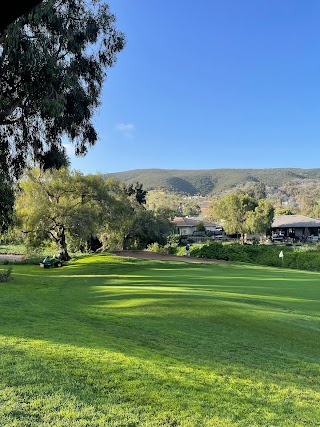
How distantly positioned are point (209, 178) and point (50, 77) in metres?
169

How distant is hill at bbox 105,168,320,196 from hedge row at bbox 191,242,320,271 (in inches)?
4628

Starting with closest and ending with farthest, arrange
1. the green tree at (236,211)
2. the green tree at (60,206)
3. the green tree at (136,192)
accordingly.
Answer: the green tree at (60,206) → the green tree at (136,192) → the green tree at (236,211)

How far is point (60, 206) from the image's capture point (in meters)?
32.8

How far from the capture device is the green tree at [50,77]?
1198 centimetres

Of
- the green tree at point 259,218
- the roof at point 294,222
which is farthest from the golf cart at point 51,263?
the roof at point 294,222

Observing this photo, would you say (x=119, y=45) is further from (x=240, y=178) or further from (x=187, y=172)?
(x=187, y=172)

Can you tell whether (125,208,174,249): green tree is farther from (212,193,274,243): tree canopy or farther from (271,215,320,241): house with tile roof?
(271,215,320,241): house with tile roof

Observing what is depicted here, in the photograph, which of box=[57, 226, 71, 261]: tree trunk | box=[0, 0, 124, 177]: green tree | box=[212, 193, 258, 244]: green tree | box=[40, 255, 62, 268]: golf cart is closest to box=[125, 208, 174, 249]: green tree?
box=[212, 193, 258, 244]: green tree

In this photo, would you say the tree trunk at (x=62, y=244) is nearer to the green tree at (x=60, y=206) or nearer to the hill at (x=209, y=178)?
the green tree at (x=60, y=206)

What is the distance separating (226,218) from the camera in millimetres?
60969

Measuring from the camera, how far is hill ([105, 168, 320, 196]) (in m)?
171

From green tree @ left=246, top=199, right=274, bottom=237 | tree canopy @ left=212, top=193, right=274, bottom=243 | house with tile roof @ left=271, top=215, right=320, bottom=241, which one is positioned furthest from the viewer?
house with tile roof @ left=271, top=215, right=320, bottom=241

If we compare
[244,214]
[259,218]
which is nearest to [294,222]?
[244,214]

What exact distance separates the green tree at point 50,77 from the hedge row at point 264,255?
31.3 metres
